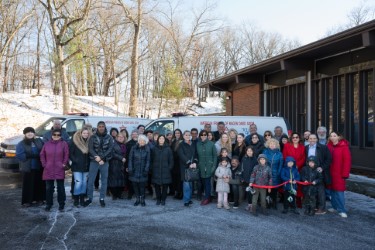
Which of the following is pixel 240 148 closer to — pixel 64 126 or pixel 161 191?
pixel 161 191

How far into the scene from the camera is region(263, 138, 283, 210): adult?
7.39m

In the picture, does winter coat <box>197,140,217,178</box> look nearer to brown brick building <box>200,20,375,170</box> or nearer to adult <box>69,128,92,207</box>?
adult <box>69,128,92,207</box>

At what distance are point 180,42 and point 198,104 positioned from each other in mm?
9258

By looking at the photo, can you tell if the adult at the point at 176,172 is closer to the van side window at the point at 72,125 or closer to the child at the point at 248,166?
the child at the point at 248,166

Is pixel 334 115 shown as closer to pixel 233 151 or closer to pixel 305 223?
pixel 233 151

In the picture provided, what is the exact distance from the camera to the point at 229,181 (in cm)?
765

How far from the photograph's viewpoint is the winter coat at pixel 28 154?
719cm

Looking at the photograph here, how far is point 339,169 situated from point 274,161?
124 centimetres

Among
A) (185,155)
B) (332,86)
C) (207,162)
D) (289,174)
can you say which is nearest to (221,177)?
(207,162)

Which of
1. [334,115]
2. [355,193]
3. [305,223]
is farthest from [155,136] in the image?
[334,115]

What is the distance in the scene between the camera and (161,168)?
7859 millimetres

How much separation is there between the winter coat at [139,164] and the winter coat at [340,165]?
12.4ft

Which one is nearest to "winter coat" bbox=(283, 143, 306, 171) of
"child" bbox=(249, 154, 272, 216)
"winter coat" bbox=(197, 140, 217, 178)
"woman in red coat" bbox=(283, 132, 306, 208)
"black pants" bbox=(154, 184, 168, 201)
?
"woman in red coat" bbox=(283, 132, 306, 208)

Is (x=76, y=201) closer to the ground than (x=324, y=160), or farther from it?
closer to the ground
